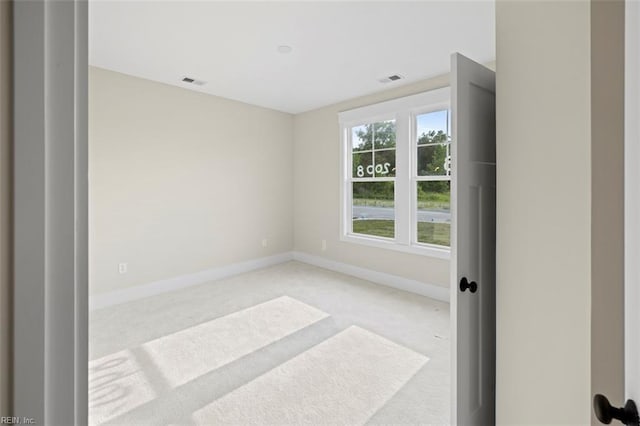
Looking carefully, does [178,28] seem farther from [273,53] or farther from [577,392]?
[577,392]

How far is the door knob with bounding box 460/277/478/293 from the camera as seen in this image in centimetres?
146

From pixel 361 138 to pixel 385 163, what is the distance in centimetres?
59

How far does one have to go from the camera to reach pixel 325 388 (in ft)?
7.13

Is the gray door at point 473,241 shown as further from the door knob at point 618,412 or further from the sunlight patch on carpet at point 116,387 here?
the sunlight patch on carpet at point 116,387

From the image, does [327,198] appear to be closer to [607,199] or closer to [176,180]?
[176,180]

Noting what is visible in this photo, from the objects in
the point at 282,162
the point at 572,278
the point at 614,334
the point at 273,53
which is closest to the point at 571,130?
the point at 572,278

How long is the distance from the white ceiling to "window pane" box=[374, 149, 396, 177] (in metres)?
0.93

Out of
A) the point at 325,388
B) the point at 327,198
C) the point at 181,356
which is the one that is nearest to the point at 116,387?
the point at 181,356
